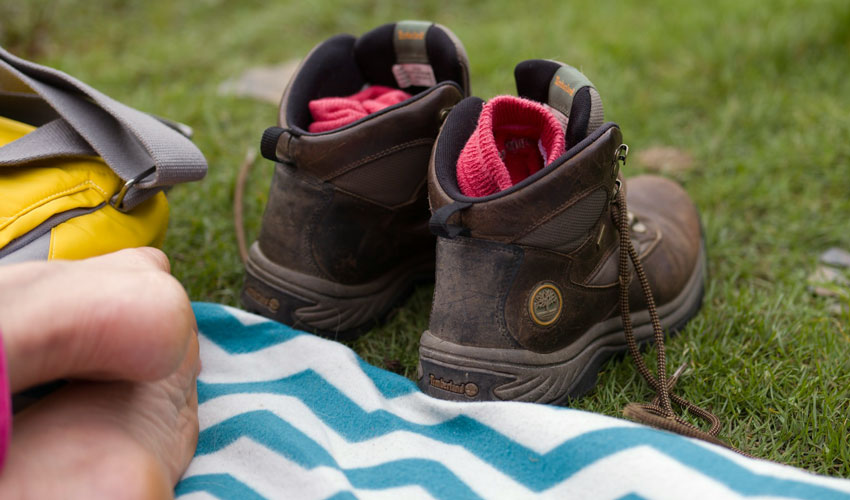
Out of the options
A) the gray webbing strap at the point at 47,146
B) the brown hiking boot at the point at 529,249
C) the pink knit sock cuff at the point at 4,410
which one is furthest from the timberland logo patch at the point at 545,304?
the gray webbing strap at the point at 47,146

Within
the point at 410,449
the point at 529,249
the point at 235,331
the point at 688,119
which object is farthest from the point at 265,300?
the point at 688,119

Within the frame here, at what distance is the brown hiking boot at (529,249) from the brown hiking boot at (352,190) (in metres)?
Result: 0.19

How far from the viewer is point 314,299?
1.57 m

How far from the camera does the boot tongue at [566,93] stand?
1.30m

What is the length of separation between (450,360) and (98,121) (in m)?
0.93

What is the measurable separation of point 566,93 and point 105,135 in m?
0.99

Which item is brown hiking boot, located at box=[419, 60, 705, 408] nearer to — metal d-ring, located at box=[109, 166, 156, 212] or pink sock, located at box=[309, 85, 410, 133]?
pink sock, located at box=[309, 85, 410, 133]

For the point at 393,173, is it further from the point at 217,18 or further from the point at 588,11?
the point at 217,18

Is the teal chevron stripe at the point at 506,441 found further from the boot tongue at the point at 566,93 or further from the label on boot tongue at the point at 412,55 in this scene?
the label on boot tongue at the point at 412,55

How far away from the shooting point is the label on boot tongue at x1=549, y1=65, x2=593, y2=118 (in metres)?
1.35

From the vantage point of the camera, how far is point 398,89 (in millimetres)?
1774

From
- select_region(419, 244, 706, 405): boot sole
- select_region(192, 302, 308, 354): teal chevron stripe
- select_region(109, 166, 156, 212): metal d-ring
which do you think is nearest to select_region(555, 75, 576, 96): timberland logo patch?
select_region(419, 244, 706, 405): boot sole

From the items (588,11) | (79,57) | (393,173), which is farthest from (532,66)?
(79,57)

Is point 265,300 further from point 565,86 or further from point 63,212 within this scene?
point 565,86
